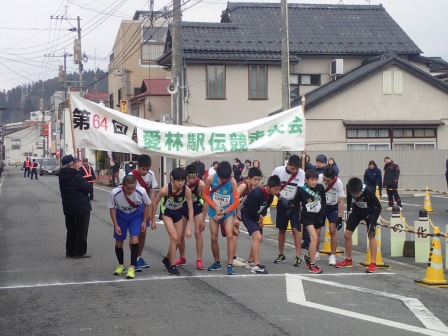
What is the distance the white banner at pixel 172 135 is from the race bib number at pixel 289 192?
4.07ft

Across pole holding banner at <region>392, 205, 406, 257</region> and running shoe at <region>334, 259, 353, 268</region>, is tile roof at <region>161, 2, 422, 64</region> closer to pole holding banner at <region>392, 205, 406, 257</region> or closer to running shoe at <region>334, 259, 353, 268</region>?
pole holding banner at <region>392, 205, 406, 257</region>

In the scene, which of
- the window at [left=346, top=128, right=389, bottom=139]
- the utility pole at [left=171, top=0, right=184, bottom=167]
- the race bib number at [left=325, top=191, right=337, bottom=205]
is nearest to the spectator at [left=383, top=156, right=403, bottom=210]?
the utility pole at [left=171, top=0, right=184, bottom=167]

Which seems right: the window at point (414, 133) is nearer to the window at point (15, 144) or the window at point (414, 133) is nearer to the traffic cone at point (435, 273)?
the traffic cone at point (435, 273)

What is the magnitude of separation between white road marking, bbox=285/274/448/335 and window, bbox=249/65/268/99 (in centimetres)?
2569

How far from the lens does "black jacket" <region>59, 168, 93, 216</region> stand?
1368 cm

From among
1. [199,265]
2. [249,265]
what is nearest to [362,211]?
[249,265]

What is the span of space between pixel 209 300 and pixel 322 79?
96.9ft

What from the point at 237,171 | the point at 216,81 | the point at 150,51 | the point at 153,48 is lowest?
the point at 237,171

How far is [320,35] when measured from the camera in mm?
38688

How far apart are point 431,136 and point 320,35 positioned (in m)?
8.56

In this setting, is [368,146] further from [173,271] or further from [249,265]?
[173,271]

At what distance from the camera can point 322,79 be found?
3766cm

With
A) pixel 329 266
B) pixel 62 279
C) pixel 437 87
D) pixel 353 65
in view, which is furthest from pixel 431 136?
pixel 62 279

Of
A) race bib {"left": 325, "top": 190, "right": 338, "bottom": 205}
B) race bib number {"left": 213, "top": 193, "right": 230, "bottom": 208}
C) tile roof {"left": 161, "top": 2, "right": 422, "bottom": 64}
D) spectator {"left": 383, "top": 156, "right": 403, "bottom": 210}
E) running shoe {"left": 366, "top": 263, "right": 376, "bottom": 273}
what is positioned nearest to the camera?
race bib number {"left": 213, "top": 193, "right": 230, "bottom": 208}
